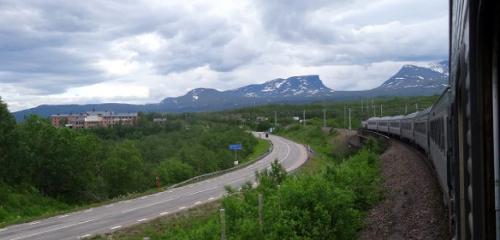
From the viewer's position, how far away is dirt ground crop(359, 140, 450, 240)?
39.8ft

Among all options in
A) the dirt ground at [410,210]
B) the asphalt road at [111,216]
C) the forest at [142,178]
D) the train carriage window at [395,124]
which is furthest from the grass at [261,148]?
the dirt ground at [410,210]

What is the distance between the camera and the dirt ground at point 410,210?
12143 mm

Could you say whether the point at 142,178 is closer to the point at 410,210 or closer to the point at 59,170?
the point at 59,170

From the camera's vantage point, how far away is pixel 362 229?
1468 centimetres

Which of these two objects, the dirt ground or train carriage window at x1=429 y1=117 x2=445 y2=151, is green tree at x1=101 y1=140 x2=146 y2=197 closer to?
the dirt ground

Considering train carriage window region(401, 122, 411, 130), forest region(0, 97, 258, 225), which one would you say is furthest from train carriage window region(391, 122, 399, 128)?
forest region(0, 97, 258, 225)

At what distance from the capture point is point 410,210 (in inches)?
568

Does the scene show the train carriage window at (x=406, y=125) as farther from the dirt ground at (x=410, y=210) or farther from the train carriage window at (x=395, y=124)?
the dirt ground at (x=410, y=210)

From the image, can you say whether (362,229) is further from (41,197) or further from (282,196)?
(41,197)

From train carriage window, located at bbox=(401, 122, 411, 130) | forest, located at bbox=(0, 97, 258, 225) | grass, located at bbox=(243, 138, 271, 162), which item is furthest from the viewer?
grass, located at bbox=(243, 138, 271, 162)

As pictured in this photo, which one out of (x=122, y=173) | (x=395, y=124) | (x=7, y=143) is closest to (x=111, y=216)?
(x=7, y=143)

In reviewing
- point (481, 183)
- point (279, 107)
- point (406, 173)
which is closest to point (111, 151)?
point (406, 173)

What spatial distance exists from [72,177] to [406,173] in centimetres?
3049

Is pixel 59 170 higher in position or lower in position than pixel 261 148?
higher
